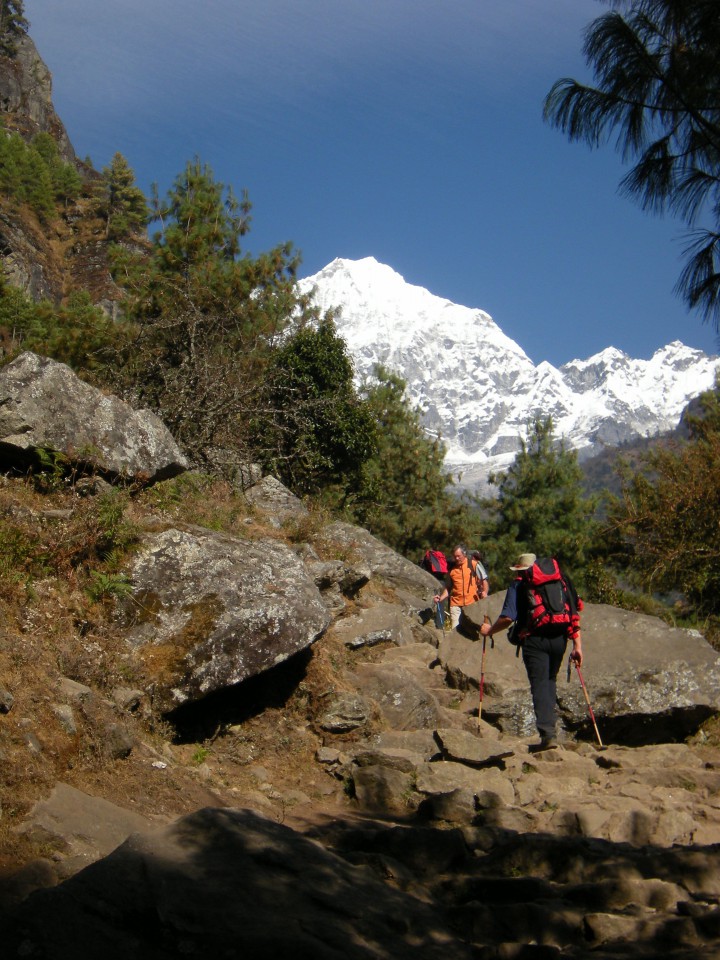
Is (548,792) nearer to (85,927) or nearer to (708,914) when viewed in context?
(708,914)

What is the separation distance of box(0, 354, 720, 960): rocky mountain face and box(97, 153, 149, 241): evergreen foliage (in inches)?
2493

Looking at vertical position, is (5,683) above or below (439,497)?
below

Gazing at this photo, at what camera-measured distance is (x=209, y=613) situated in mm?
7359

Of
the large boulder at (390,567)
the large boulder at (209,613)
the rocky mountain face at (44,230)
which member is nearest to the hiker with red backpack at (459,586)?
the large boulder at (390,567)

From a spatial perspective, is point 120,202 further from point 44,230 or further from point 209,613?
point 209,613

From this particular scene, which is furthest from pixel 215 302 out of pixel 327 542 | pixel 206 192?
pixel 206 192

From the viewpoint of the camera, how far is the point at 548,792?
718 centimetres

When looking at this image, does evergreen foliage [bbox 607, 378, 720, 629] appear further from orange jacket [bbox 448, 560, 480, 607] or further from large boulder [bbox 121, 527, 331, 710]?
large boulder [bbox 121, 527, 331, 710]

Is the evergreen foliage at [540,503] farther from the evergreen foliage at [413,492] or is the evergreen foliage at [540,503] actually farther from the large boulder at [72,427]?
the large boulder at [72,427]

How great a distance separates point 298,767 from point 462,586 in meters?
6.89

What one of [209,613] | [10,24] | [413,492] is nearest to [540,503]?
[413,492]

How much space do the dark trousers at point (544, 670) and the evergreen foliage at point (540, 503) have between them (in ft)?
81.1

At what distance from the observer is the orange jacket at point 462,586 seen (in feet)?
46.1

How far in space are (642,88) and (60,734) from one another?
710cm
